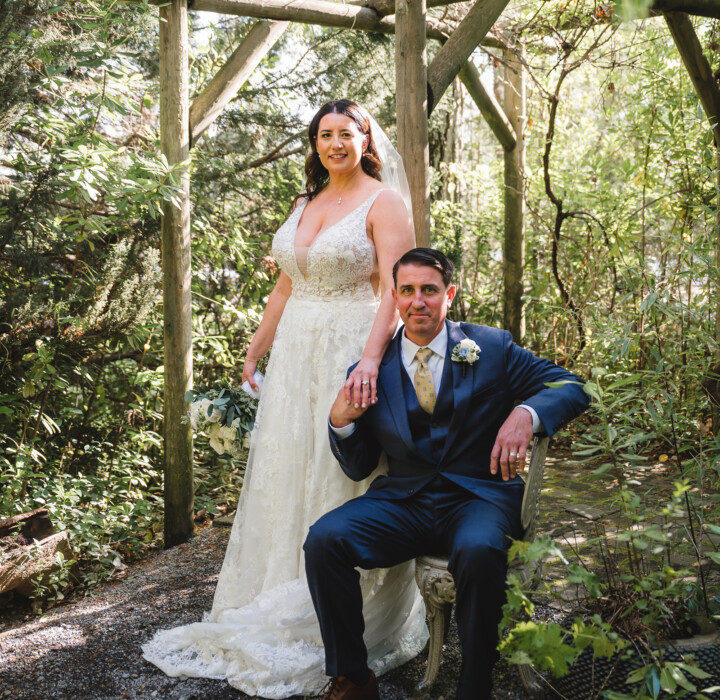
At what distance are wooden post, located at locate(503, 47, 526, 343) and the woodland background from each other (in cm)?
22

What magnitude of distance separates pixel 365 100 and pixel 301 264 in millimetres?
3841

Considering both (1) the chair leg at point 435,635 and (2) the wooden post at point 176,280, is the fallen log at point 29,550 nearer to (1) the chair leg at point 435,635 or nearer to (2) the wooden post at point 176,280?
(2) the wooden post at point 176,280

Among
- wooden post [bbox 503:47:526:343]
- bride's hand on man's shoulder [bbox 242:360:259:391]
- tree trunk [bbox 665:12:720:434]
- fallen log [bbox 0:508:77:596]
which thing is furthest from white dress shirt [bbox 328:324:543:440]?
wooden post [bbox 503:47:526:343]

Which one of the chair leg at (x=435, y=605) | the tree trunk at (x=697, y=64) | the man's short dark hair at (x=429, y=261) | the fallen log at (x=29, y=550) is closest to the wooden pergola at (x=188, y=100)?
the tree trunk at (x=697, y=64)

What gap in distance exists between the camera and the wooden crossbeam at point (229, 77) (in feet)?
13.6

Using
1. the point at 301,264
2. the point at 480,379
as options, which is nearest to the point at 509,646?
the point at 480,379

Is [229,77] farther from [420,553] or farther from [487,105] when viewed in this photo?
[420,553]

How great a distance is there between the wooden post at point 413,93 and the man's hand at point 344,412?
128 cm

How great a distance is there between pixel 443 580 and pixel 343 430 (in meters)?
0.57

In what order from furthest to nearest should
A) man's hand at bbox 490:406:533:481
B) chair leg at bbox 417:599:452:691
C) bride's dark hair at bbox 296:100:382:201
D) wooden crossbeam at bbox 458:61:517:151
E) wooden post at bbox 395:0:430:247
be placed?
wooden crossbeam at bbox 458:61:517:151, wooden post at bbox 395:0:430:247, bride's dark hair at bbox 296:100:382:201, chair leg at bbox 417:599:452:691, man's hand at bbox 490:406:533:481

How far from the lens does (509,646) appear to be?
160cm

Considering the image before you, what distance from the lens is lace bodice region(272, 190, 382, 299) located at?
2717 millimetres

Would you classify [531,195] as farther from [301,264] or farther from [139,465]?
[301,264]

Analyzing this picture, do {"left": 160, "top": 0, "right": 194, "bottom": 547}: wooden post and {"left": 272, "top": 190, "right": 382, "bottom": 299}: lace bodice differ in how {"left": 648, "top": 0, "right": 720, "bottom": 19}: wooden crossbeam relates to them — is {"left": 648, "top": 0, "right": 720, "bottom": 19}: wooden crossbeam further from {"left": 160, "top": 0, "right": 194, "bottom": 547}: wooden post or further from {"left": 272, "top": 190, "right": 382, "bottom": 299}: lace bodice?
{"left": 160, "top": 0, "right": 194, "bottom": 547}: wooden post
